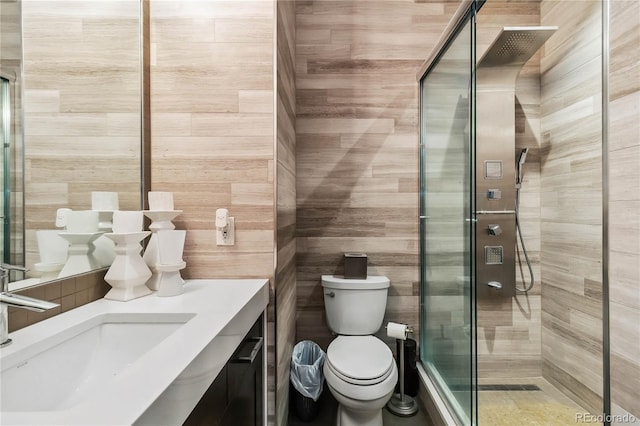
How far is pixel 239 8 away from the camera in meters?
1.40

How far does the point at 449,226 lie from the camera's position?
170cm

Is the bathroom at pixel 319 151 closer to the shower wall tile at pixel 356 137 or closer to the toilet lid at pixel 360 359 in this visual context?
the shower wall tile at pixel 356 137

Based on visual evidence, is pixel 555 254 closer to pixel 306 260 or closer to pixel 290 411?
pixel 306 260

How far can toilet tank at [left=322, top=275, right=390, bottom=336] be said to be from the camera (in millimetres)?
2033

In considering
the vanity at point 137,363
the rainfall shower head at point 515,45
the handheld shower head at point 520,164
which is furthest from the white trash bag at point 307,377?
the rainfall shower head at point 515,45

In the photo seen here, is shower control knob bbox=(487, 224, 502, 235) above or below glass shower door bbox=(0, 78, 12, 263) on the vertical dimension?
below

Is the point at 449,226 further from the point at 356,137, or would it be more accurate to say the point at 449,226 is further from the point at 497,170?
the point at 356,137

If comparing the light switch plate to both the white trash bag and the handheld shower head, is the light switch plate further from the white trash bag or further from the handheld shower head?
the handheld shower head

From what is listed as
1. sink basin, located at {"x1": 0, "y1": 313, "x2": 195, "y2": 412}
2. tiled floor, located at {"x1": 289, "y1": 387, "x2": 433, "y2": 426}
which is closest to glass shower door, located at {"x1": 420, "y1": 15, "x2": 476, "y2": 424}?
tiled floor, located at {"x1": 289, "y1": 387, "x2": 433, "y2": 426}

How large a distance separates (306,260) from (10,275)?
1.60 metres

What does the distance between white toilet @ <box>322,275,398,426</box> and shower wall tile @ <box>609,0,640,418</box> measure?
2.79 feet

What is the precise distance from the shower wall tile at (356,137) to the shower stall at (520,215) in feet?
0.52

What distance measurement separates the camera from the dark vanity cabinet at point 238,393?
29.5 inches

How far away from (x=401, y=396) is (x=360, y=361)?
0.62 meters
